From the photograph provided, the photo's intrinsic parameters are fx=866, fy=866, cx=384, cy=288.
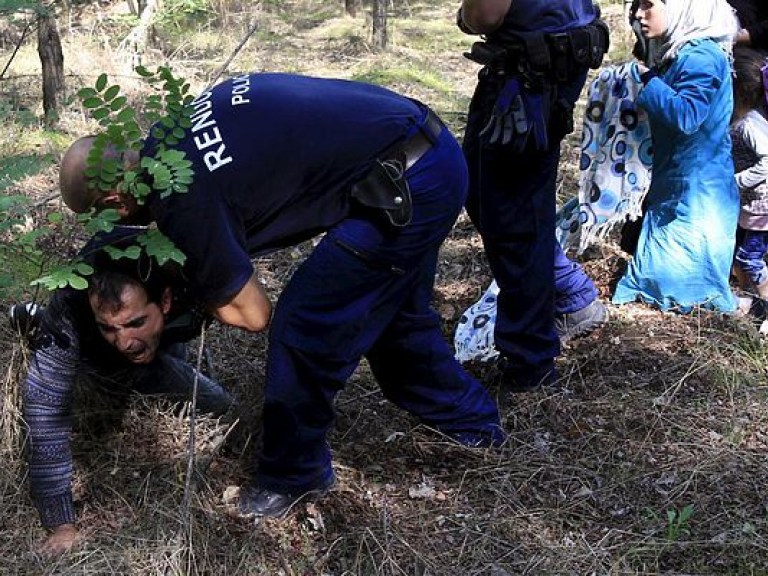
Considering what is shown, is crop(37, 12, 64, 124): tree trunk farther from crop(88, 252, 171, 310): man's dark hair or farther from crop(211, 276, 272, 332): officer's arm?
crop(211, 276, 272, 332): officer's arm

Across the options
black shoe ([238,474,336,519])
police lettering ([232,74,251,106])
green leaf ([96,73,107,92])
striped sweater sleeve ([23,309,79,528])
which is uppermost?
green leaf ([96,73,107,92])

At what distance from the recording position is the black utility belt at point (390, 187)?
2408mm

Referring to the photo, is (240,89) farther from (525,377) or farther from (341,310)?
(525,377)

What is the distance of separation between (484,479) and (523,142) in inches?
46.3

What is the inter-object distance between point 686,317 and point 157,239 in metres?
2.69

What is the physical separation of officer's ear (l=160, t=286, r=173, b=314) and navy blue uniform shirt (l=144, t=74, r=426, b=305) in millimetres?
250

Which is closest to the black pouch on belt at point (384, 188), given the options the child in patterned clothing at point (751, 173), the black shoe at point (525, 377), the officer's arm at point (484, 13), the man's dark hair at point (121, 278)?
the man's dark hair at point (121, 278)

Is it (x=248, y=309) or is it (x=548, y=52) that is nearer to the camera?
(x=248, y=309)

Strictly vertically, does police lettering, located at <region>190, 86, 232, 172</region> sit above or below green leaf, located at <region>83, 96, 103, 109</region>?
below

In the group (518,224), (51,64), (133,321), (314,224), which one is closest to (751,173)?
(518,224)

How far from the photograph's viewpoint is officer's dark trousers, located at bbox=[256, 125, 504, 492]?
97.8 inches

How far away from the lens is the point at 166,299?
2.50 m

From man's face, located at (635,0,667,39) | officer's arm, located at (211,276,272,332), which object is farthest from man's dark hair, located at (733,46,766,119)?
officer's arm, located at (211,276,272,332)

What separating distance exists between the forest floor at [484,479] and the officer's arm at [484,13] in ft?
4.61
